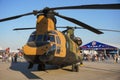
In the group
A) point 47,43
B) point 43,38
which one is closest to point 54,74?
point 47,43

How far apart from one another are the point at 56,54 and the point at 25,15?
132 inches

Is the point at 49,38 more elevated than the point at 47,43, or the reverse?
the point at 49,38

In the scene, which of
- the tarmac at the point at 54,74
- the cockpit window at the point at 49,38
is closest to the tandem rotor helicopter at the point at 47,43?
the cockpit window at the point at 49,38

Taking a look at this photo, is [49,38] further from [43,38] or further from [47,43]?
[47,43]

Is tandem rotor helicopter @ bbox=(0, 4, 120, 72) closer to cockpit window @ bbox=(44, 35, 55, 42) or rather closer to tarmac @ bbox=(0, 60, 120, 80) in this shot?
cockpit window @ bbox=(44, 35, 55, 42)

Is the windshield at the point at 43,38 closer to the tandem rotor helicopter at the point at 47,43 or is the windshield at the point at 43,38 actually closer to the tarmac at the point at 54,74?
the tandem rotor helicopter at the point at 47,43

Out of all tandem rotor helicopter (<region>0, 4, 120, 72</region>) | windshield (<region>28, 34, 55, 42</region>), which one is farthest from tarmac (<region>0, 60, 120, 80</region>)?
windshield (<region>28, 34, 55, 42</region>)

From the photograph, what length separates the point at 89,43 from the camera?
50.2m

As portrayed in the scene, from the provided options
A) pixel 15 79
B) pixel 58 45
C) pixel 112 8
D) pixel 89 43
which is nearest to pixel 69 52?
pixel 58 45

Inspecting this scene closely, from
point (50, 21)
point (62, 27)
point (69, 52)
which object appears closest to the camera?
point (50, 21)

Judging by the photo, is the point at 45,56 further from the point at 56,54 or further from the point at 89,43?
the point at 89,43

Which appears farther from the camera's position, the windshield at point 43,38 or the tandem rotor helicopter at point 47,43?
the windshield at point 43,38

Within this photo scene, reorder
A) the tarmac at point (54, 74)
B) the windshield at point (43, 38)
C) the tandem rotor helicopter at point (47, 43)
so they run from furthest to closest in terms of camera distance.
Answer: the windshield at point (43, 38), the tandem rotor helicopter at point (47, 43), the tarmac at point (54, 74)

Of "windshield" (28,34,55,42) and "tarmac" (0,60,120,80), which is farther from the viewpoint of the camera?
"windshield" (28,34,55,42)
